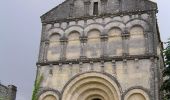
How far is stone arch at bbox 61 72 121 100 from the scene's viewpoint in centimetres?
2728

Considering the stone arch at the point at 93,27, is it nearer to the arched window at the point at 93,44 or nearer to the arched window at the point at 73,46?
the arched window at the point at 93,44

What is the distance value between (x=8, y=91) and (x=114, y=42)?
12922mm

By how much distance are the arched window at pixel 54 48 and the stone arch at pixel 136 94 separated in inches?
272

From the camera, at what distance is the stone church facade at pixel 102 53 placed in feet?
87.6

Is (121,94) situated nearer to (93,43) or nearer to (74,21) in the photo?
(93,43)

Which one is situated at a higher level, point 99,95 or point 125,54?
point 125,54

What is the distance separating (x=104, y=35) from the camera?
2873 centimetres

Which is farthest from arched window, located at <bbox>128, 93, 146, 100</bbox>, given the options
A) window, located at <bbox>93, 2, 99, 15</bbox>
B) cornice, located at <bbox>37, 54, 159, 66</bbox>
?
window, located at <bbox>93, 2, 99, 15</bbox>

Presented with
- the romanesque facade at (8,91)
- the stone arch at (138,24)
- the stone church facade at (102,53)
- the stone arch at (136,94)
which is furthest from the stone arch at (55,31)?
the stone arch at (136,94)

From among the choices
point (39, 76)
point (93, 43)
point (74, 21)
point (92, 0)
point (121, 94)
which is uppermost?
point (92, 0)

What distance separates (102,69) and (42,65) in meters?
5.38

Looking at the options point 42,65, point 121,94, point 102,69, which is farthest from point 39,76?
point 121,94

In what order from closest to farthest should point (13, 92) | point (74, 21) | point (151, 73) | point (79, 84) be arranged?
point (151, 73) < point (79, 84) < point (74, 21) < point (13, 92)

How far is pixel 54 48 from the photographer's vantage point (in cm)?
3002
